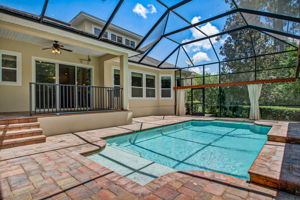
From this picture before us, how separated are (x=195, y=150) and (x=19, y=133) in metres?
4.94

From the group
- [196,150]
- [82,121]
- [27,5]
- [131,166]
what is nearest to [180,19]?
[27,5]

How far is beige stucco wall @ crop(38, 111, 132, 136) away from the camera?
511 centimetres

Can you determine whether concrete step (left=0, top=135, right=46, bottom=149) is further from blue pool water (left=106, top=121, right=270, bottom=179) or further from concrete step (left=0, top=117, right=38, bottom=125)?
blue pool water (left=106, top=121, right=270, bottom=179)

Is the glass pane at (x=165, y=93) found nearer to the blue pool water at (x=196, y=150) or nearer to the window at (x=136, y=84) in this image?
the window at (x=136, y=84)

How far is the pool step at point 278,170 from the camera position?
219 cm

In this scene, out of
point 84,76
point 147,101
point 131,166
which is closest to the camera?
point 131,166

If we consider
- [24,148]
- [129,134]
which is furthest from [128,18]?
[24,148]

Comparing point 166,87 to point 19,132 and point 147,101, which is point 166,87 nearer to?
point 147,101

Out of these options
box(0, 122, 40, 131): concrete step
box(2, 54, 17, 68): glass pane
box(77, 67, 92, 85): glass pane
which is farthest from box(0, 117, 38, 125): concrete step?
box(77, 67, 92, 85): glass pane

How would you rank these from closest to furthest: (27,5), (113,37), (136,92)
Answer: (27,5) < (113,37) < (136,92)

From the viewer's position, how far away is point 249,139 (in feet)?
19.1

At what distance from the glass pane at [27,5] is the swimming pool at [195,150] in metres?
4.38

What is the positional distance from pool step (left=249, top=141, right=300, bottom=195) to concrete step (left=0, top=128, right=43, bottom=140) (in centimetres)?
529

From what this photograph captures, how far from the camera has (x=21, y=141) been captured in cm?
404
